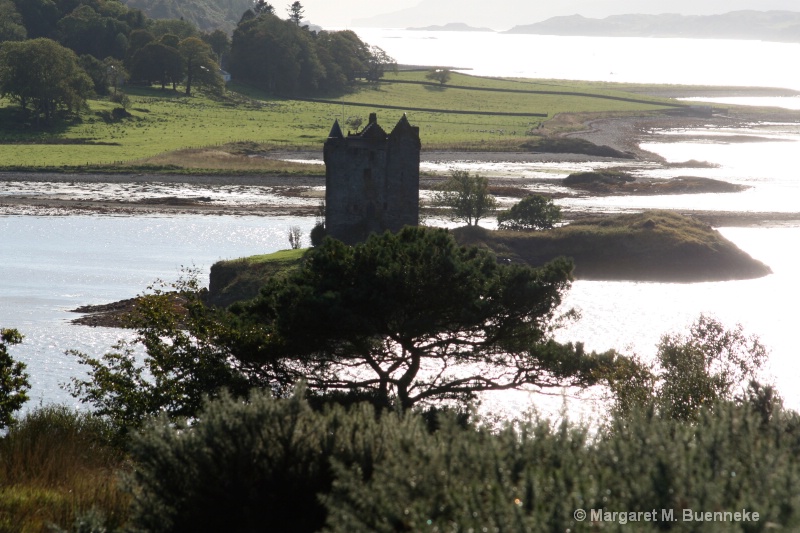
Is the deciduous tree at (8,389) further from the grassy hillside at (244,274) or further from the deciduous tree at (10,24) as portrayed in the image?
the deciduous tree at (10,24)

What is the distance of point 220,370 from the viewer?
22969 millimetres

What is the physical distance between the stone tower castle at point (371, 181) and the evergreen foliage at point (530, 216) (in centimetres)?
1393

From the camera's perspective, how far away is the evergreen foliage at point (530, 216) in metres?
67.2

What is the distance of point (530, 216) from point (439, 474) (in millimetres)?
58122

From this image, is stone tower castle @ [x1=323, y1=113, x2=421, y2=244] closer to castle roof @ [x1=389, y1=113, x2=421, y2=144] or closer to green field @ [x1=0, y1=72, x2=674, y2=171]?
castle roof @ [x1=389, y1=113, x2=421, y2=144]

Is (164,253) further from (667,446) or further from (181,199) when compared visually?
(667,446)

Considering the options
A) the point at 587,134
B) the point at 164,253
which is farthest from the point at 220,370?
the point at 587,134

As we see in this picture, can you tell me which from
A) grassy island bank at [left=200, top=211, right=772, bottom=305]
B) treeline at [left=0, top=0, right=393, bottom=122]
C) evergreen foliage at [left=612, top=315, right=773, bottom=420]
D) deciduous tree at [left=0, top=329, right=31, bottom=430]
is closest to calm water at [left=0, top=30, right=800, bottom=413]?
grassy island bank at [left=200, top=211, right=772, bottom=305]

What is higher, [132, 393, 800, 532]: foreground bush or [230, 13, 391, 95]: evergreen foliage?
[230, 13, 391, 95]: evergreen foliage

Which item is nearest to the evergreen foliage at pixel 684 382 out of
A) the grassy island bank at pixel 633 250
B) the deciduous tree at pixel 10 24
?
the grassy island bank at pixel 633 250

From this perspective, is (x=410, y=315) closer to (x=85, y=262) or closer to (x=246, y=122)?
(x=85, y=262)

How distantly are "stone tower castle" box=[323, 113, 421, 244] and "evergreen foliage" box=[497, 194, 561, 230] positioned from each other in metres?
13.9

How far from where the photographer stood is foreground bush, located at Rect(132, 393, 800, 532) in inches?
366

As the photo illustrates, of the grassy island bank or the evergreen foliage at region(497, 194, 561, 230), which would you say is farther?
the evergreen foliage at region(497, 194, 561, 230)
